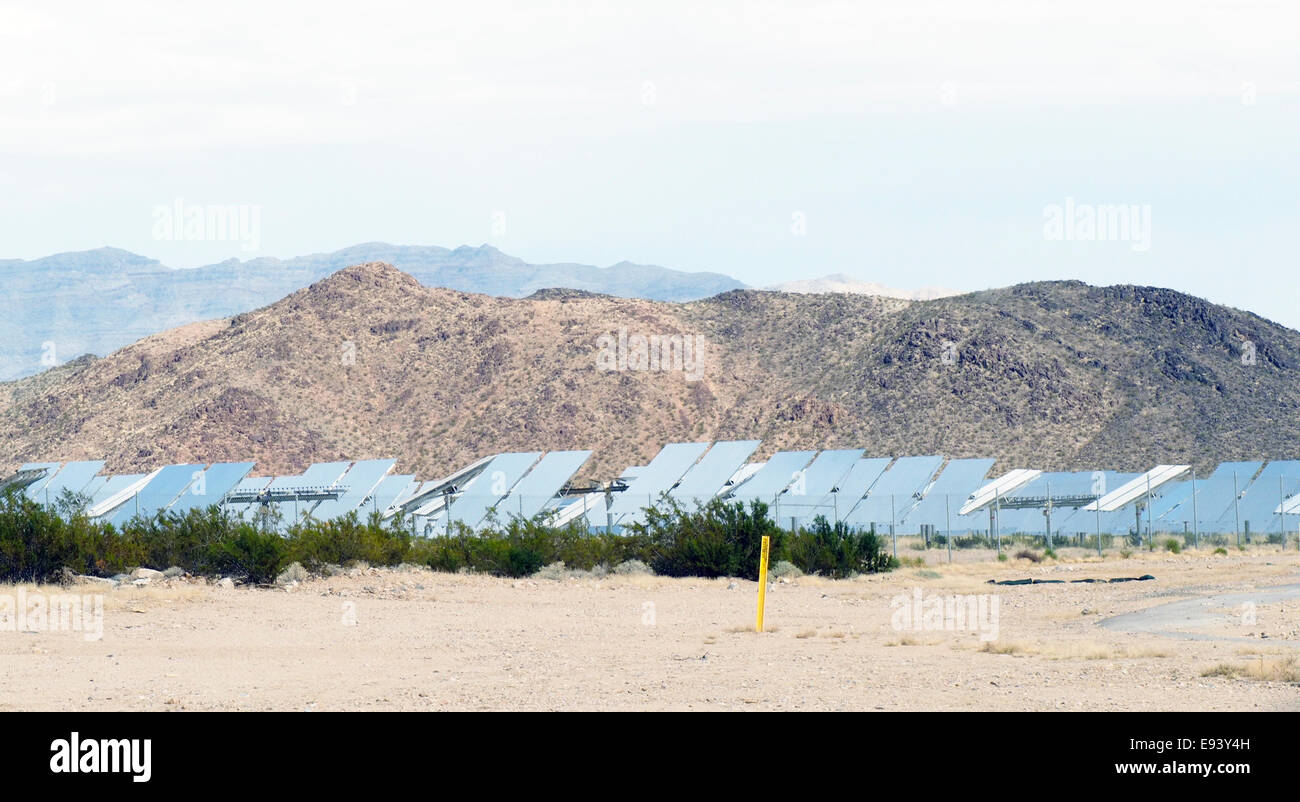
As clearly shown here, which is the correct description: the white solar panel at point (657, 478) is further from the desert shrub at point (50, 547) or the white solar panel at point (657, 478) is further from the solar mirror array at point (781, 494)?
the desert shrub at point (50, 547)

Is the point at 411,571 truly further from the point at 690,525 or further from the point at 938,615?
the point at 938,615

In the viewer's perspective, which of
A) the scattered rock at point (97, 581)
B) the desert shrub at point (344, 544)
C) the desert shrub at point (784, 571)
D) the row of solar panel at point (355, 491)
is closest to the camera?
the scattered rock at point (97, 581)

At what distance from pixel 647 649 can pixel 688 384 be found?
68.6 meters

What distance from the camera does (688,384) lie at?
281 feet

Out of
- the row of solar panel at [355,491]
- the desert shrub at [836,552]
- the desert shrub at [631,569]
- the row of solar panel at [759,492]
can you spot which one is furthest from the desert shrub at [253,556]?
the desert shrub at [836,552]

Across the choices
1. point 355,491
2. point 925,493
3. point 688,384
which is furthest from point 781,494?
point 688,384

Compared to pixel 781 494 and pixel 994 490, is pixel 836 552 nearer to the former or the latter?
pixel 781 494

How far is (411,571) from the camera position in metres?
30.4

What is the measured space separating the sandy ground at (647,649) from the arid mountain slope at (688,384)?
4605cm

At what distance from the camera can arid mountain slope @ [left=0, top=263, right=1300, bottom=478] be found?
7431cm

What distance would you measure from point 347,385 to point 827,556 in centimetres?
6091

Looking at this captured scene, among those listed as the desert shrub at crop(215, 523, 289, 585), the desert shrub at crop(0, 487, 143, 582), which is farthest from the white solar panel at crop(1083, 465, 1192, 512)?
the desert shrub at crop(0, 487, 143, 582)

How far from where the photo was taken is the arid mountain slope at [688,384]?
74.3 m

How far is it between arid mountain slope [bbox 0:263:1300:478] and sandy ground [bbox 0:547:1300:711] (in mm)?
46054
